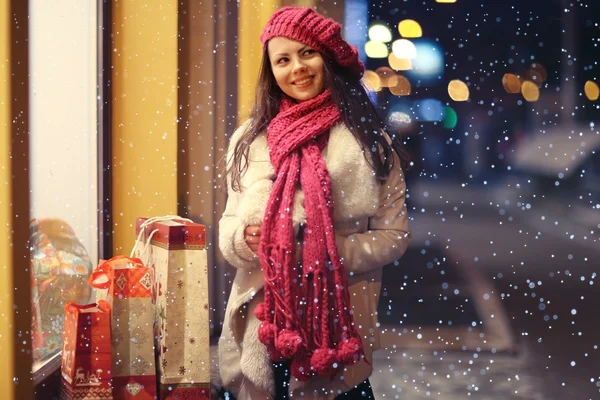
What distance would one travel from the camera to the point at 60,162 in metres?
1.52

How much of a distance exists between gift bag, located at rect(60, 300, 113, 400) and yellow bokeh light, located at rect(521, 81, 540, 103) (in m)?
0.93

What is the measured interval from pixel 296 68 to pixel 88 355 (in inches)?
23.8

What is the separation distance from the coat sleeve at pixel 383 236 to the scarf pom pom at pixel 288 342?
0.14m

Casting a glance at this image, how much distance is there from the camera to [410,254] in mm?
1479

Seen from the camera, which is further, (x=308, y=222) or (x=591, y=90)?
(x=591, y=90)

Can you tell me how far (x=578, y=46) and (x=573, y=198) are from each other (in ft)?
1.04

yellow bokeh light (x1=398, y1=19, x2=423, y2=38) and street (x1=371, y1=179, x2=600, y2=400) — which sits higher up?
yellow bokeh light (x1=398, y1=19, x2=423, y2=38)

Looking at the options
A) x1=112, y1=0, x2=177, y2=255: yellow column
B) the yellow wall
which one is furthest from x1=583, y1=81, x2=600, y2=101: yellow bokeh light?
the yellow wall

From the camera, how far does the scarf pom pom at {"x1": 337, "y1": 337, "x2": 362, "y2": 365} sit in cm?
115

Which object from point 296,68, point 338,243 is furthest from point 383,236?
point 296,68

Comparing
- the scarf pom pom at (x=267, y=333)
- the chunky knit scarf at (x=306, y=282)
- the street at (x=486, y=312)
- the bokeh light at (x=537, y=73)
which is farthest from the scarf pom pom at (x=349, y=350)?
the bokeh light at (x=537, y=73)

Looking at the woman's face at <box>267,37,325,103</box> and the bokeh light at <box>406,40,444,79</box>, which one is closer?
the woman's face at <box>267,37,325,103</box>

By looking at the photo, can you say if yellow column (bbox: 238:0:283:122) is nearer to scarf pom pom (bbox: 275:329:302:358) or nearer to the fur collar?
the fur collar

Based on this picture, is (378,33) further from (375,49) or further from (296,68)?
(296,68)
